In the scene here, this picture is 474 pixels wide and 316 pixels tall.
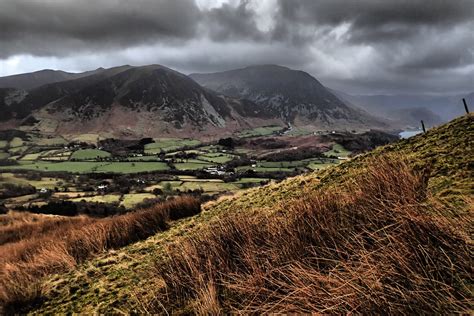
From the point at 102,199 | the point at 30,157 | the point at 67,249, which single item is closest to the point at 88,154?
the point at 30,157

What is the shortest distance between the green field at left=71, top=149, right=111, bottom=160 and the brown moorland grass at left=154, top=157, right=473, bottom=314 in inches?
4812

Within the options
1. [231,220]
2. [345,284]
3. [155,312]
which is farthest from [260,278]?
[231,220]

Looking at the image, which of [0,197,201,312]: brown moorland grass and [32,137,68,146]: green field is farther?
[32,137,68,146]: green field

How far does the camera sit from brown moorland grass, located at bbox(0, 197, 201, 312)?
5590 millimetres

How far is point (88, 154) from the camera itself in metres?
123

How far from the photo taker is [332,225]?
12.5 ft

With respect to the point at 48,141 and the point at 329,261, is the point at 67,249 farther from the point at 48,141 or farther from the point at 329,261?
the point at 48,141

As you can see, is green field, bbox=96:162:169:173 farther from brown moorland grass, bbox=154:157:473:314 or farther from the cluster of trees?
brown moorland grass, bbox=154:157:473:314

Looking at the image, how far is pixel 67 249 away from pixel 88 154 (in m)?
126

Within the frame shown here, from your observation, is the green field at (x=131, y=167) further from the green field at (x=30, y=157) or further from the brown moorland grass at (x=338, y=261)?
the brown moorland grass at (x=338, y=261)

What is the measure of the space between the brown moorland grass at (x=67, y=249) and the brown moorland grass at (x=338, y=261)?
2817 mm

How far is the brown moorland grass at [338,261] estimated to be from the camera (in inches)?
90.7

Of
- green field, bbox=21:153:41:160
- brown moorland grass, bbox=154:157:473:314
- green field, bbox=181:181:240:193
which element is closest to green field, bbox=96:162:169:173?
green field, bbox=181:181:240:193

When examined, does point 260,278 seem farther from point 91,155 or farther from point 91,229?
point 91,155
